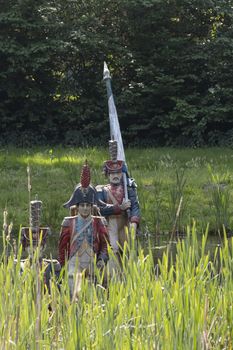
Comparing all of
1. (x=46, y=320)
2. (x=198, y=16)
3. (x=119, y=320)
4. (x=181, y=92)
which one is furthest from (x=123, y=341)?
(x=198, y=16)

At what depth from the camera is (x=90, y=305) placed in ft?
11.5

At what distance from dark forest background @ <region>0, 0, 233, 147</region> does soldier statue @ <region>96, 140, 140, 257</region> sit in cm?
1006

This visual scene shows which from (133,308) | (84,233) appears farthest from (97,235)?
(133,308)

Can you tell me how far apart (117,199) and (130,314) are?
3.93 m

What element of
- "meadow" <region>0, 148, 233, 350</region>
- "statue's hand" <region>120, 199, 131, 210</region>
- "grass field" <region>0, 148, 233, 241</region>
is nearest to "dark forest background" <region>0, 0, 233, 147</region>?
"grass field" <region>0, 148, 233, 241</region>

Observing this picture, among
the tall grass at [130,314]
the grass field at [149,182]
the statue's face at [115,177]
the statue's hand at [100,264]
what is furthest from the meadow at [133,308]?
the grass field at [149,182]

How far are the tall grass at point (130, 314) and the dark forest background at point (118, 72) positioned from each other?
45.4 feet

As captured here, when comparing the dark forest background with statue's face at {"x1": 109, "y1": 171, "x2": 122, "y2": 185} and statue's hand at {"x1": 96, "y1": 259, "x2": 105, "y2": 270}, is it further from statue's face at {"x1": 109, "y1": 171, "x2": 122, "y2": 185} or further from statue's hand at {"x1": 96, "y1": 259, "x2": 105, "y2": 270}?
statue's hand at {"x1": 96, "y1": 259, "x2": 105, "y2": 270}

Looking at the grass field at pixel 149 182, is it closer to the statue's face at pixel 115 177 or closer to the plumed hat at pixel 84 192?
the statue's face at pixel 115 177

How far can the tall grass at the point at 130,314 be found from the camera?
125 inches

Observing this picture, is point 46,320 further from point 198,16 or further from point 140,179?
point 198,16

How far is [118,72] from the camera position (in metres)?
19.3

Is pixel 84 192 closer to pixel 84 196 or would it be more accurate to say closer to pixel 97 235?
pixel 84 196

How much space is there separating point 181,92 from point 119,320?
1541cm
